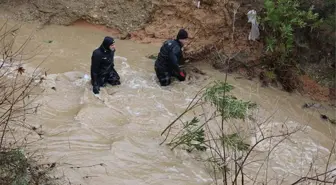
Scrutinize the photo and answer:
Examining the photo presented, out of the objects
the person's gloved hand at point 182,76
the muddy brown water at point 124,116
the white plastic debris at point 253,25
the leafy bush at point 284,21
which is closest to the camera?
the muddy brown water at point 124,116

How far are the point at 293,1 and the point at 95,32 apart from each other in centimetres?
484

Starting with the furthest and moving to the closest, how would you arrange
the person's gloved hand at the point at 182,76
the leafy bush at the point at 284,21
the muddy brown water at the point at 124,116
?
the leafy bush at the point at 284,21
the person's gloved hand at the point at 182,76
the muddy brown water at the point at 124,116

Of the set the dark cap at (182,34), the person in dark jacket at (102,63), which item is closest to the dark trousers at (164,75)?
the dark cap at (182,34)

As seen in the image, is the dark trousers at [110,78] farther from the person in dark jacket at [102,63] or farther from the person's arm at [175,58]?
the person's arm at [175,58]

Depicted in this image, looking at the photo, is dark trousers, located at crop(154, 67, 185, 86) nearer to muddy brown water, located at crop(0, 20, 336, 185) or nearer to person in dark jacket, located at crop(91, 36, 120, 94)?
muddy brown water, located at crop(0, 20, 336, 185)

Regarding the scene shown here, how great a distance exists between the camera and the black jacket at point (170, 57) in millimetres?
8672

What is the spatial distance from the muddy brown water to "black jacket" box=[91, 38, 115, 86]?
1.04 ft

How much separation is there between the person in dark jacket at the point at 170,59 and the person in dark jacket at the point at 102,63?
1.02 meters

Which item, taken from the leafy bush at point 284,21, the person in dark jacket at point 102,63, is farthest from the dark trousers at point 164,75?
the leafy bush at point 284,21

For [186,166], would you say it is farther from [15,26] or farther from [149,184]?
[15,26]

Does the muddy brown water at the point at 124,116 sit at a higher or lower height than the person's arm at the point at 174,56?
lower

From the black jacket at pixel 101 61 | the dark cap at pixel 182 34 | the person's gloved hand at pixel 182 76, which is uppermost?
the dark cap at pixel 182 34

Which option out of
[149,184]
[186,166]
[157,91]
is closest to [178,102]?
[157,91]

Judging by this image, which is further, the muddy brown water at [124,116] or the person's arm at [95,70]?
the person's arm at [95,70]
